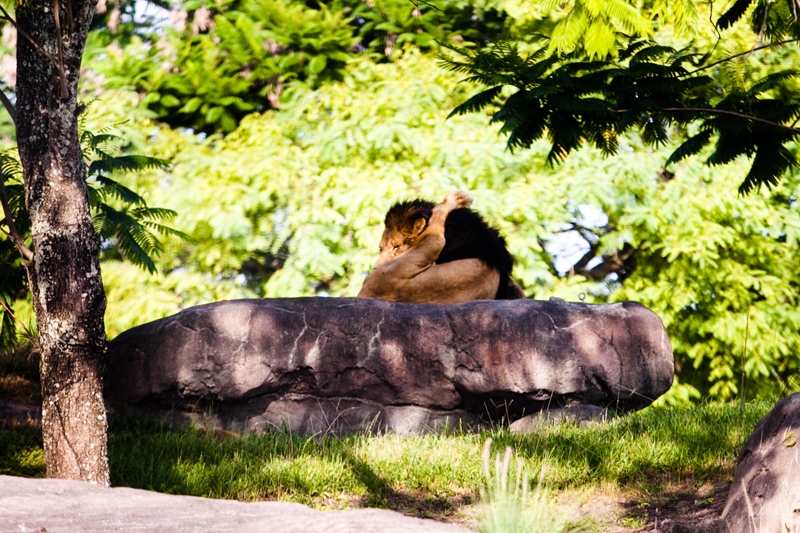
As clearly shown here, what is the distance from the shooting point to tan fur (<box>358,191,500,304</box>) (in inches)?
274

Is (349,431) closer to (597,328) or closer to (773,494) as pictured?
(597,328)

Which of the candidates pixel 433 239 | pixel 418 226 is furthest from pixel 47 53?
pixel 418 226

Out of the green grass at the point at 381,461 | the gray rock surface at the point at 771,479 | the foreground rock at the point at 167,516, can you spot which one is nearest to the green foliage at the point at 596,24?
the gray rock surface at the point at 771,479

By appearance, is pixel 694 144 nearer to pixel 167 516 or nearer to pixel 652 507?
pixel 652 507

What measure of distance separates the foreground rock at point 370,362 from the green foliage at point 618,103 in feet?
8.08

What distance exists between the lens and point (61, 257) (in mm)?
4062

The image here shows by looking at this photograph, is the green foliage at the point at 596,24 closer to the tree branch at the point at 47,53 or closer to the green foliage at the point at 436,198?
the tree branch at the point at 47,53

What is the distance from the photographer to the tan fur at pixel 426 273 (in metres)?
6.96

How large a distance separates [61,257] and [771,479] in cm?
426

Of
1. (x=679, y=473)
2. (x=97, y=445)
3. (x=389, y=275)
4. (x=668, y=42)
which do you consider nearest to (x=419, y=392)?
(x=389, y=275)

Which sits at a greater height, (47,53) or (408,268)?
(47,53)

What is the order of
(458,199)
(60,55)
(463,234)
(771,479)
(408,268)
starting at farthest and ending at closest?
(458,199)
(463,234)
(408,268)
(60,55)
(771,479)

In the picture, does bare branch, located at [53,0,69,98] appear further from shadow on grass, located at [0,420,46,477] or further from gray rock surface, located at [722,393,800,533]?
gray rock surface, located at [722,393,800,533]

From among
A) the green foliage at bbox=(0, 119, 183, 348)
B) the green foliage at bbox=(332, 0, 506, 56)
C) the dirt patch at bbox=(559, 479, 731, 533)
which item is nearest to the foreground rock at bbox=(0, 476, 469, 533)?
the dirt patch at bbox=(559, 479, 731, 533)
